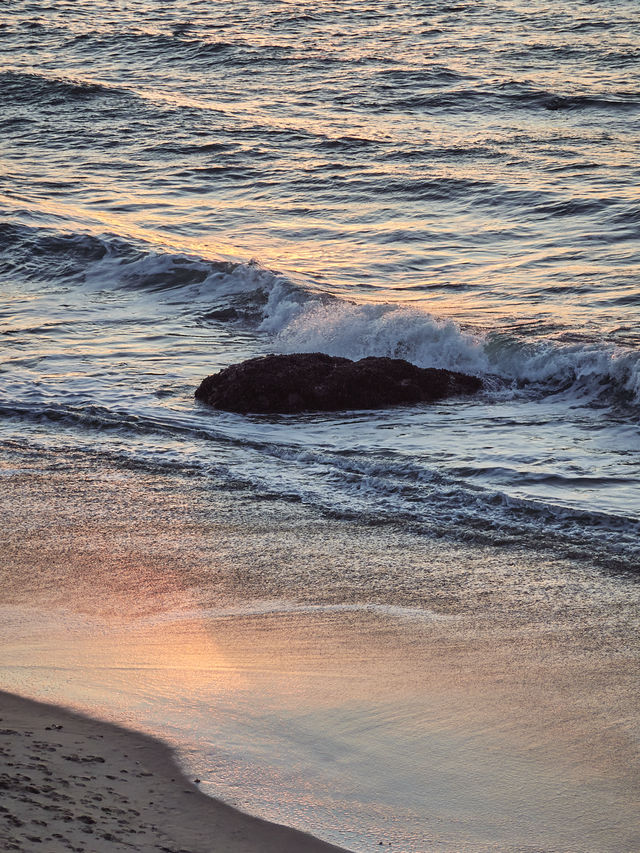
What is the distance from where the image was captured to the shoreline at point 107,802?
2.90 m

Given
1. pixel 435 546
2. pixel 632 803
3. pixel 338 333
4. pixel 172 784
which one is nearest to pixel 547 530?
pixel 435 546

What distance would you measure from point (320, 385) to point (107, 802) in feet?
18.8

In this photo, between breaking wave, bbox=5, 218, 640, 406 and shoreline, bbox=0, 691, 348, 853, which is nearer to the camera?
shoreline, bbox=0, 691, 348, 853

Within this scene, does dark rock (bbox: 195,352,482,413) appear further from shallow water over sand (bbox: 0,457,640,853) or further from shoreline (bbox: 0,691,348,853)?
shoreline (bbox: 0,691,348,853)

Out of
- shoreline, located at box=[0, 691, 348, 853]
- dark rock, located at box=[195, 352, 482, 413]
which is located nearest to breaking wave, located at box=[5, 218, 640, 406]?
dark rock, located at box=[195, 352, 482, 413]

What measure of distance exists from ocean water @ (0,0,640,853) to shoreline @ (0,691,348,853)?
16 cm

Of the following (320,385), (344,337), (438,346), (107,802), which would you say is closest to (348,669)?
(107,802)

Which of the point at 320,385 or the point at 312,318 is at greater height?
the point at 312,318

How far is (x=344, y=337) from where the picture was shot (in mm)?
10820

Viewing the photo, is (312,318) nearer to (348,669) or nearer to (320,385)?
(320,385)

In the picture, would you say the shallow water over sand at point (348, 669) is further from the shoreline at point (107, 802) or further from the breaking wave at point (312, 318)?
the breaking wave at point (312, 318)

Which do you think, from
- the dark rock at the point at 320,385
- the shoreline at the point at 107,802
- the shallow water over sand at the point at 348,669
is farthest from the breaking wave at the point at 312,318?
the shoreline at the point at 107,802

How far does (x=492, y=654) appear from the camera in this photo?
435 centimetres

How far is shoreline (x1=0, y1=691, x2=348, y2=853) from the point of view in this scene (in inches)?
114
